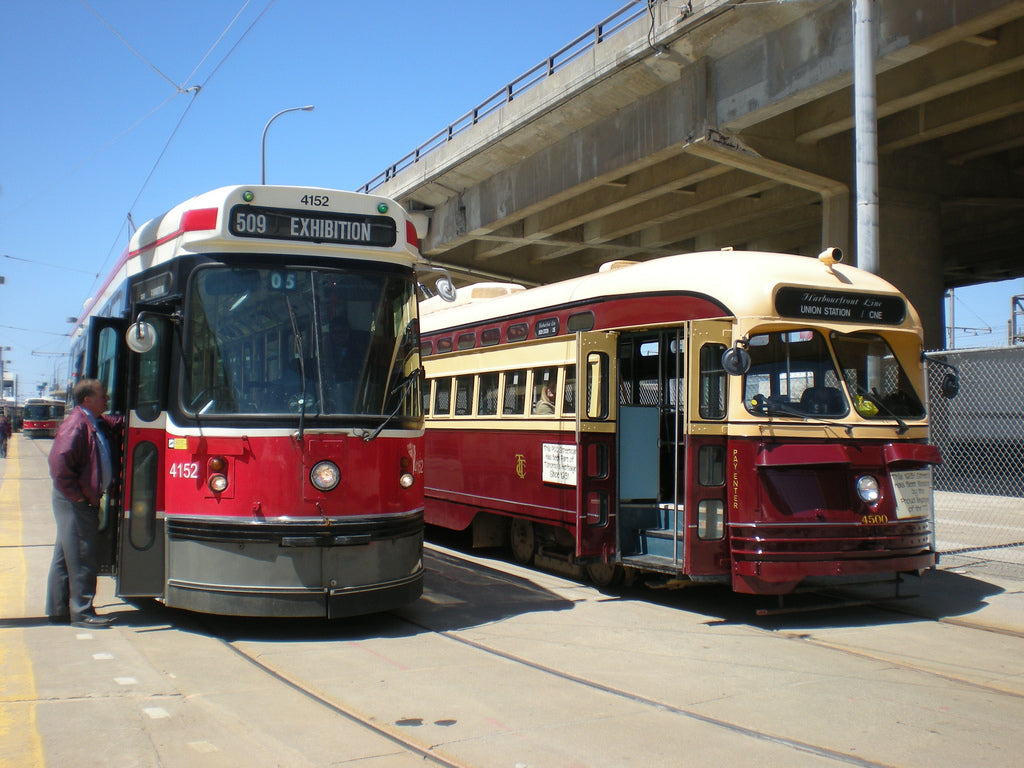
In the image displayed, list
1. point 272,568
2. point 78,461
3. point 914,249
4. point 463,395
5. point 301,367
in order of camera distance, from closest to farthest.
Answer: point 272,568
point 301,367
point 78,461
point 463,395
point 914,249

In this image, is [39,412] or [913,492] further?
[39,412]

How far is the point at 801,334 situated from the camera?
838 cm

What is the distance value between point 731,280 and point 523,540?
4.53m

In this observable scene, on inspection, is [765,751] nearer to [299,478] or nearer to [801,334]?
[299,478]

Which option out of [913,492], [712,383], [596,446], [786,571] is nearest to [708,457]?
[712,383]

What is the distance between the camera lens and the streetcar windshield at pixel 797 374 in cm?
830

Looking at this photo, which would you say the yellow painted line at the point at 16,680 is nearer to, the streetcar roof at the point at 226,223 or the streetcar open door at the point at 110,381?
the streetcar open door at the point at 110,381

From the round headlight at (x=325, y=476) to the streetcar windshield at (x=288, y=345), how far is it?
1.26ft

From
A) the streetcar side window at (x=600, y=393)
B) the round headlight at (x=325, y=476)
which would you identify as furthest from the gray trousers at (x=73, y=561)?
the streetcar side window at (x=600, y=393)

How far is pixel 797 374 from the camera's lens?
27.5 feet

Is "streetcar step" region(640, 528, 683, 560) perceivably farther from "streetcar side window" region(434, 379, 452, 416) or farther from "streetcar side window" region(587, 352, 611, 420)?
"streetcar side window" region(434, 379, 452, 416)

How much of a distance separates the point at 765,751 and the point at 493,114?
67.3ft

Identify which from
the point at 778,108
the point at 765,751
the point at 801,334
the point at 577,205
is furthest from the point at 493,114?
the point at 765,751

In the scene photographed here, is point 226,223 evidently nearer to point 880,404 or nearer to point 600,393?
point 600,393
